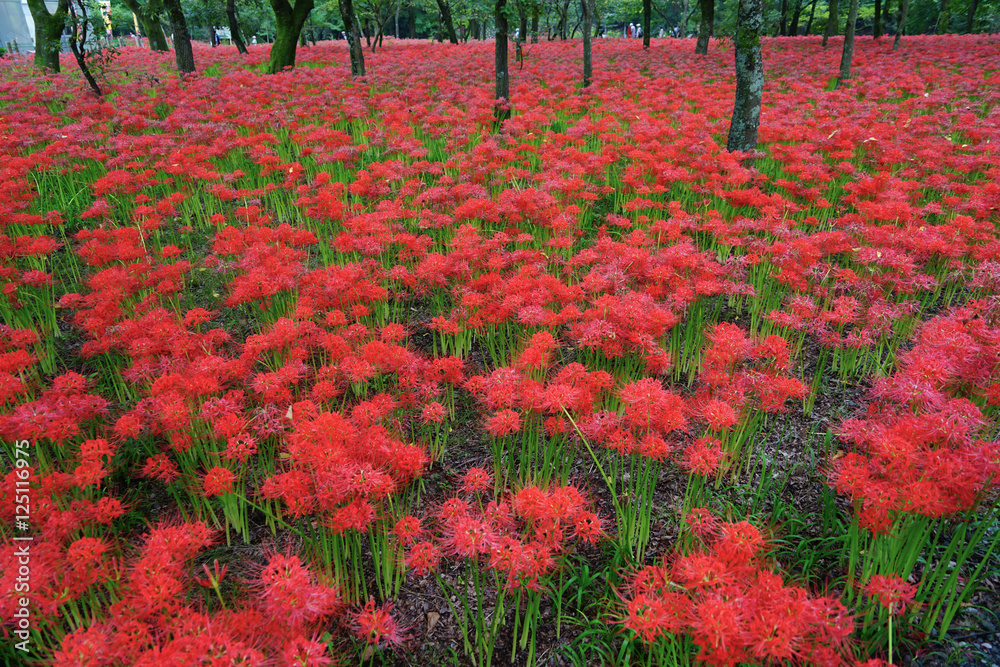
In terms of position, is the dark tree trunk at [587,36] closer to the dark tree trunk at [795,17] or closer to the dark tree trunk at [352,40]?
the dark tree trunk at [352,40]

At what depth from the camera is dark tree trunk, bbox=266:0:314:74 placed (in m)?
16.9

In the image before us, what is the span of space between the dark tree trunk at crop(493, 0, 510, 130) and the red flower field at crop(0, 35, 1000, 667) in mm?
3596

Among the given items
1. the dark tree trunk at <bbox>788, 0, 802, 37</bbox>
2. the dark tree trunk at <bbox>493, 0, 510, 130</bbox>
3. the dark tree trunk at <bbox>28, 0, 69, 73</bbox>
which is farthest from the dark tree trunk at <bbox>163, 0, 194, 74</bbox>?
the dark tree trunk at <bbox>788, 0, 802, 37</bbox>

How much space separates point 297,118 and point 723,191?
8.51 meters

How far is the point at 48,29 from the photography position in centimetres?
1642

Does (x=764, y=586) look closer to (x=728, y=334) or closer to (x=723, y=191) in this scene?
(x=728, y=334)

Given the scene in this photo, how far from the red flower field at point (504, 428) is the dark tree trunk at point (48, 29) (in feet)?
39.0

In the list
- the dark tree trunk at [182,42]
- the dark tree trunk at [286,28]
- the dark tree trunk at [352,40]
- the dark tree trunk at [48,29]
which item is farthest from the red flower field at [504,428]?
the dark tree trunk at [48,29]

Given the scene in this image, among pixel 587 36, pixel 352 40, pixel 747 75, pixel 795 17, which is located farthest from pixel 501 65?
pixel 795 17

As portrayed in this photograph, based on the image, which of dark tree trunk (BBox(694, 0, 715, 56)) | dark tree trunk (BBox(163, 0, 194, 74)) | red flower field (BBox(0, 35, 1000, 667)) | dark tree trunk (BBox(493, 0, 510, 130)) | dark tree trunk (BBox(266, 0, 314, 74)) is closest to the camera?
red flower field (BBox(0, 35, 1000, 667))

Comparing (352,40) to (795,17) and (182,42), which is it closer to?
(182,42)

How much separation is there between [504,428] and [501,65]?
35.0ft

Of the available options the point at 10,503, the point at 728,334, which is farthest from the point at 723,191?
the point at 10,503

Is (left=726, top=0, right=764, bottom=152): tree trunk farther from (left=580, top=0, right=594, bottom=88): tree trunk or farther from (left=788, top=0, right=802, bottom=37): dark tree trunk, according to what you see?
(left=788, top=0, right=802, bottom=37): dark tree trunk
